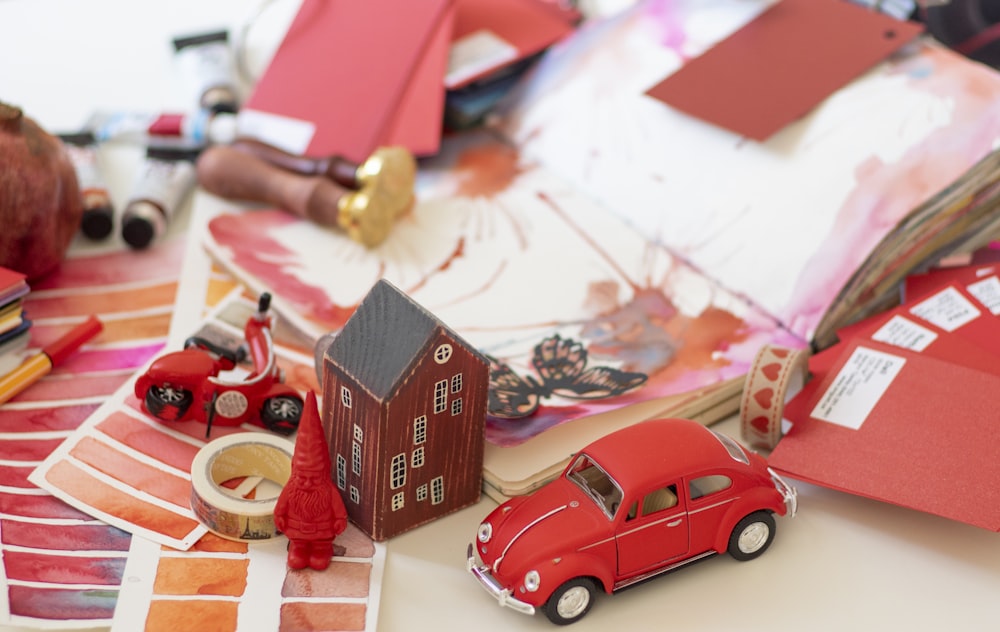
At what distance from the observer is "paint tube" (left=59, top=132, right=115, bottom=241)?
1.54 meters

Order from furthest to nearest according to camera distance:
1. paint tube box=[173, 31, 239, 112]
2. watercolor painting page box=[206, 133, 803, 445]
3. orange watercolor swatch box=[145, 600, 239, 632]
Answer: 1. paint tube box=[173, 31, 239, 112]
2. watercolor painting page box=[206, 133, 803, 445]
3. orange watercolor swatch box=[145, 600, 239, 632]

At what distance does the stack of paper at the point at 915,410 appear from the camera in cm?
109

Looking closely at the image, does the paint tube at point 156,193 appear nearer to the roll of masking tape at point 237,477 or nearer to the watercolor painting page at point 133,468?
the watercolor painting page at point 133,468

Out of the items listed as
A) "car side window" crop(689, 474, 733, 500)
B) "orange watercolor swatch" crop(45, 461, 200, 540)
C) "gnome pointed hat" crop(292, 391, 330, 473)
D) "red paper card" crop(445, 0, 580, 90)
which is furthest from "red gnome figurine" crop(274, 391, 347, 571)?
"red paper card" crop(445, 0, 580, 90)

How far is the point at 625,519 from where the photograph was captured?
1.02 metres

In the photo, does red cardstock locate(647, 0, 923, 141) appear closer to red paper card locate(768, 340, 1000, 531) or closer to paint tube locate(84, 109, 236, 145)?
red paper card locate(768, 340, 1000, 531)

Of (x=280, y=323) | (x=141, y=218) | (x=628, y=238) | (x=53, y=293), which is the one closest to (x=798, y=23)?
(x=628, y=238)

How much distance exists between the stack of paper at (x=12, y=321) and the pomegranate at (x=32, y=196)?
0.25 feet

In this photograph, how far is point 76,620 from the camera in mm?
979

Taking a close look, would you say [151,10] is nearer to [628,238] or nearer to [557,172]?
[557,172]

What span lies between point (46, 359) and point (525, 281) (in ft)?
1.85

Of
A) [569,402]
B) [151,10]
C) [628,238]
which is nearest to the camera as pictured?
[569,402]

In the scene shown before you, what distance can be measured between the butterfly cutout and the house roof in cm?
14

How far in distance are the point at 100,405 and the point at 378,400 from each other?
0.41 metres
